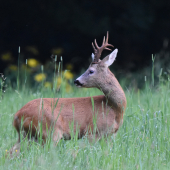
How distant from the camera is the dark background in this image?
9094 millimetres

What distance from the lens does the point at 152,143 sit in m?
3.53

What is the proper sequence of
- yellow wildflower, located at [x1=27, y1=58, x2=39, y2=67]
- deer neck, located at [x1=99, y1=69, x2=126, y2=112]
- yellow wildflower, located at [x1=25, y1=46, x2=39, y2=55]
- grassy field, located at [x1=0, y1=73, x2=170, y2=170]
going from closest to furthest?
grassy field, located at [x1=0, y1=73, x2=170, y2=170] → deer neck, located at [x1=99, y1=69, x2=126, y2=112] → yellow wildflower, located at [x1=27, y1=58, x2=39, y2=67] → yellow wildflower, located at [x1=25, y1=46, x2=39, y2=55]

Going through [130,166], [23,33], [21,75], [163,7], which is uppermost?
[163,7]

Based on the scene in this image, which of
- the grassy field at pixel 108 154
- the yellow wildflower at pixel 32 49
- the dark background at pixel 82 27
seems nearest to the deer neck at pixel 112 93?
the grassy field at pixel 108 154

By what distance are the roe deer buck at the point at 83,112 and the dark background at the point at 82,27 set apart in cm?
481

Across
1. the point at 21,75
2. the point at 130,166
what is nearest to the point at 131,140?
the point at 130,166

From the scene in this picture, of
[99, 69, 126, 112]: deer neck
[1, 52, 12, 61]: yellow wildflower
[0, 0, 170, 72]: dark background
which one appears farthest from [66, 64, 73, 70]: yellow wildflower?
[99, 69, 126, 112]: deer neck

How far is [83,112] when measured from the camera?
414 cm

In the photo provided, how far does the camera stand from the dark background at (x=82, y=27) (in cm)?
909

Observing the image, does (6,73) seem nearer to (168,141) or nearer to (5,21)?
(5,21)

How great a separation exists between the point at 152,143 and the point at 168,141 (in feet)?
0.55

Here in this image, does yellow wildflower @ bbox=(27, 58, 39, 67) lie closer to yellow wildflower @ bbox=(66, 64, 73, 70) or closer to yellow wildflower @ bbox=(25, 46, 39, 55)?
yellow wildflower @ bbox=(25, 46, 39, 55)

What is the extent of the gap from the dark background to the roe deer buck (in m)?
4.81

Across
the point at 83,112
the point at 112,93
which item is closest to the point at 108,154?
the point at 83,112
